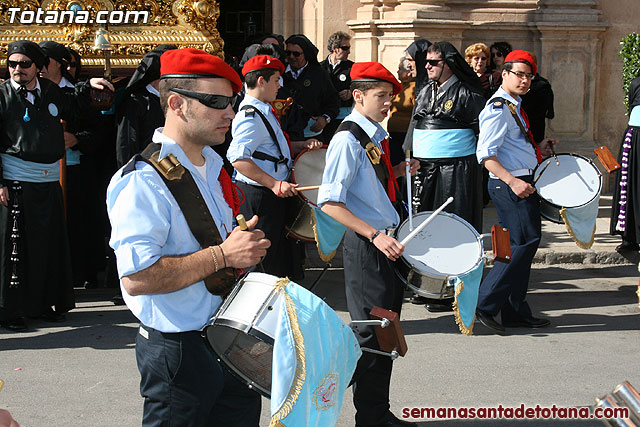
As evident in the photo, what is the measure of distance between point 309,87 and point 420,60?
1.31 metres

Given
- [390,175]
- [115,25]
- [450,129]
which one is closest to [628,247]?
[450,129]

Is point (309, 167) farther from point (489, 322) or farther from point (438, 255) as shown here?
point (438, 255)

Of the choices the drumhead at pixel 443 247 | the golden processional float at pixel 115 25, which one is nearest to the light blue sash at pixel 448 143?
the drumhead at pixel 443 247

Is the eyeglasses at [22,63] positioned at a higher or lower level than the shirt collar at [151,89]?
higher

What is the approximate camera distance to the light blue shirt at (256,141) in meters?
6.48

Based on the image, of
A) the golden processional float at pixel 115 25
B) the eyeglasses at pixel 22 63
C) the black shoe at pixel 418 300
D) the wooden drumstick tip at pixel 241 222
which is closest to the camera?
the wooden drumstick tip at pixel 241 222

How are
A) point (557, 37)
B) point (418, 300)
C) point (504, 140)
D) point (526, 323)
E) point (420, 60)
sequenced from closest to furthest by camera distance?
point (504, 140) → point (526, 323) → point (418, 300) → point (420, 60) → point (557, 37)

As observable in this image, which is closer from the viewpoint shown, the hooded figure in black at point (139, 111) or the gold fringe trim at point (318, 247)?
the gold fringe trim at point (318, 247)

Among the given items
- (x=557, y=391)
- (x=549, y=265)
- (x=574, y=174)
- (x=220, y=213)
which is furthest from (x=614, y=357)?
(x=220, y=213)

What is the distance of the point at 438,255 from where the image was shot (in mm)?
5070

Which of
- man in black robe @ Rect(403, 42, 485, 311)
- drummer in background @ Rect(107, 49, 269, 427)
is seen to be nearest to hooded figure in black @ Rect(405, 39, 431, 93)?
man in black robe @ Rect(403, 42, 485, 311)

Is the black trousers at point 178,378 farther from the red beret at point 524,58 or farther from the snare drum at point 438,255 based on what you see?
the red beret at point 524,58

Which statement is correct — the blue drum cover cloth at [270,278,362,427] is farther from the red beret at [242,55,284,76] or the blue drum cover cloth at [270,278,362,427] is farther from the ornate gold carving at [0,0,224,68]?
the ornate gold carving at [0,0,224,68]

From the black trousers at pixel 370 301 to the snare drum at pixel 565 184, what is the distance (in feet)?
7.66
